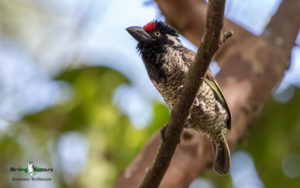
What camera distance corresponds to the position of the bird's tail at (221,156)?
4246mm

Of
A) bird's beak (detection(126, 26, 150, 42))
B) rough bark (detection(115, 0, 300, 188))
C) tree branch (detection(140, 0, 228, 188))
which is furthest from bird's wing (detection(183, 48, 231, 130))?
tree branch (detection(140, 0, 228, 188))

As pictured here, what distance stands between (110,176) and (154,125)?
72 centimetres

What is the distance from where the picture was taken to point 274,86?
501 cm

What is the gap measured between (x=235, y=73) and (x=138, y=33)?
142cm

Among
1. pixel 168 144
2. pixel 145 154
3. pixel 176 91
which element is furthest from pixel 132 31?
pixel 168 144

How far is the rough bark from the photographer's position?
4.33 meters

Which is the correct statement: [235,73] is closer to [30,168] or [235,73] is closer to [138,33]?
[138,33]

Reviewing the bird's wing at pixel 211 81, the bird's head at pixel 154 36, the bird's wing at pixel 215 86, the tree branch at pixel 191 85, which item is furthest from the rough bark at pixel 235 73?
the tree branch at pixel 191 85

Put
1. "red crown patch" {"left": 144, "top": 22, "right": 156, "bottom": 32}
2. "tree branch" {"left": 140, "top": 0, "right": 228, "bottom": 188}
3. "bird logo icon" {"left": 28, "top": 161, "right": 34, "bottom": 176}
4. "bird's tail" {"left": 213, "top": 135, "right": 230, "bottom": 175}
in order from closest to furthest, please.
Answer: "tree branch" {"left": 140, "top": 0, "right": 228, "bottom": 188} < "red crown patch" {"left": 144, "top": 22, "right": 156, "bottom": 32} < "bird's tail" {"left": 213, "top": 135, "right": 230, "bottom": 175} < "bird logo icon" {"left": 28, "top": 161, "right": 34, "bottom": 176}

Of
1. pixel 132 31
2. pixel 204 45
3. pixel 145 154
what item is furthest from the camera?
pixel 145 154

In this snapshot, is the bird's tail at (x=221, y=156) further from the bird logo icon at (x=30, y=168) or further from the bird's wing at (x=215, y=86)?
the bird logo icon at (x=30, y=168)

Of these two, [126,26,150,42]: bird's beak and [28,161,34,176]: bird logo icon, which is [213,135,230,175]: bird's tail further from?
[28,161,34,176]: bird logo icon

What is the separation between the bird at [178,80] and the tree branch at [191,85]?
772 mm

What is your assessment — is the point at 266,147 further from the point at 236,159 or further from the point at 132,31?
the point at 132,31
